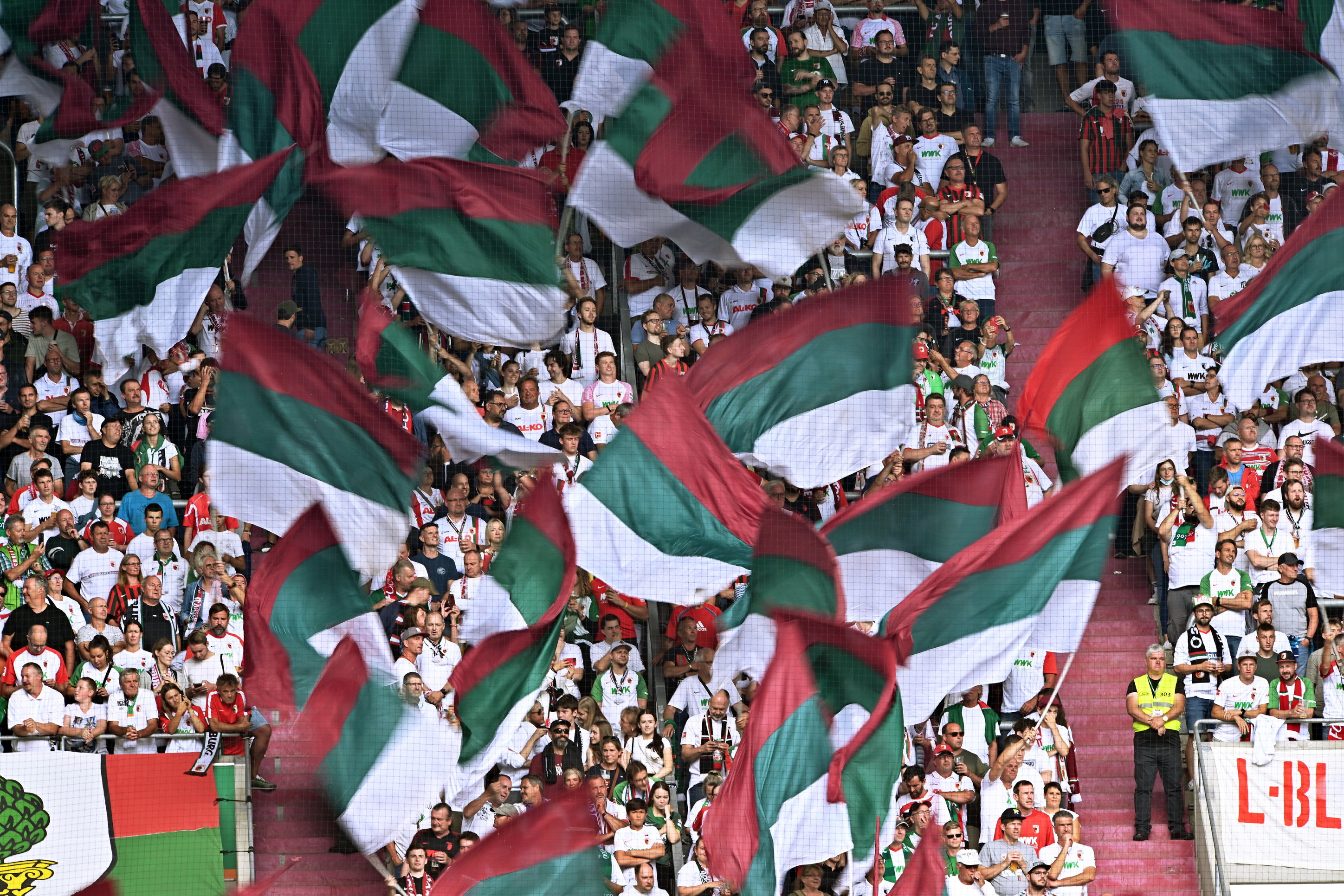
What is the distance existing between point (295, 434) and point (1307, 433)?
254 inches

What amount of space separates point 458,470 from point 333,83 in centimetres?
257

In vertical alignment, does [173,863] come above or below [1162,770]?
below

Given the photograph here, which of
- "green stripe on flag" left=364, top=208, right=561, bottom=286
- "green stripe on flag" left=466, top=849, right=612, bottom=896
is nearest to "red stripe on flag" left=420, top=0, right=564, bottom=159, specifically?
"green stripe on flag" left=364, top=208, right=561, bottom=286

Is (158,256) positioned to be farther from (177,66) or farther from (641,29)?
(641,29)

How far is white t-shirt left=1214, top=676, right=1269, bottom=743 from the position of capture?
1367 centimetres

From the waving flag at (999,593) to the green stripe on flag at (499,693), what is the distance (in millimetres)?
1868

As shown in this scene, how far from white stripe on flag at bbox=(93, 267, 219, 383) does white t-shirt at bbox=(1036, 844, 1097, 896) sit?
6094 mm

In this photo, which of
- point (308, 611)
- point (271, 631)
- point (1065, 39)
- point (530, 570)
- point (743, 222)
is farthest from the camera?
point (1065, 39)

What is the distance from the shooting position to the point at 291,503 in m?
13.3

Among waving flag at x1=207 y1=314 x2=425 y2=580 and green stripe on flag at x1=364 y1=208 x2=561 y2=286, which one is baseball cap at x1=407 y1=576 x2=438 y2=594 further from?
green stripe on flag at x1=364 y1=208 x2=561 y2=286

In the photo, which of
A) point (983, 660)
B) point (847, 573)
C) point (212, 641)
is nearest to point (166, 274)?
point (212, 641)

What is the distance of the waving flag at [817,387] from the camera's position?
1391cm

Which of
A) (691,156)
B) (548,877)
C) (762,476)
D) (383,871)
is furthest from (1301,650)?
(383,871)

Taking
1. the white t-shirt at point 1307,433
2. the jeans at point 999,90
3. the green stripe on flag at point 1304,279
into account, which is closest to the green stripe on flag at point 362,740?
the green stripe on flag at point 1304,279
